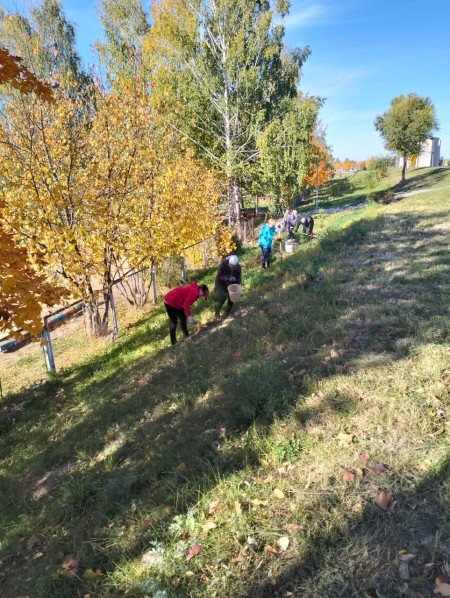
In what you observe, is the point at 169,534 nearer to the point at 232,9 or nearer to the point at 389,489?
the point at 389,489

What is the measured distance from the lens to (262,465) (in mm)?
3141

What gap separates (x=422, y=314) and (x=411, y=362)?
121cm

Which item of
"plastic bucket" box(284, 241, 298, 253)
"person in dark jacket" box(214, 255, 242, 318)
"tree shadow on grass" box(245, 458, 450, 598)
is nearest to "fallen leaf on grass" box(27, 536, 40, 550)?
"tree shadow on grass" box(245, 458, 450, 598)

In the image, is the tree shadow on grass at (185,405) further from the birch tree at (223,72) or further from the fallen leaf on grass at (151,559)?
the birch tree at (223,72)

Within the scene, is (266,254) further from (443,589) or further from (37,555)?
(443,589)

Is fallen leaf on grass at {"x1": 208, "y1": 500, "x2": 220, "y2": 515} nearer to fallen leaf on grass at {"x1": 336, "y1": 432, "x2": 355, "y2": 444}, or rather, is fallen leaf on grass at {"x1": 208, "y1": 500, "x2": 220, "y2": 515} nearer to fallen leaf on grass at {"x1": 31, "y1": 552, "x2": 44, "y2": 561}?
fallen leaf on grass at {"x1": 336, "y1": 432, "x2": 355, "y2": 444}

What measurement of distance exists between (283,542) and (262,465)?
74 centimetres

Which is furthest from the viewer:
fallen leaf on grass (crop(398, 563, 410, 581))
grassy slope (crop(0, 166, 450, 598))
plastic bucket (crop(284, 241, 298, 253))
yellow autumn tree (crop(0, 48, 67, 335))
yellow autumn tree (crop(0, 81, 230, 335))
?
plastic bucket (crop(284, 241, 298, 253))

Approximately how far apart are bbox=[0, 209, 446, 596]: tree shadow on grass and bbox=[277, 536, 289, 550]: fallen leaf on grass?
8.5 inches

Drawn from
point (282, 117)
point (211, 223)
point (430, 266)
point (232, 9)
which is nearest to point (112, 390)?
point (430, 266)

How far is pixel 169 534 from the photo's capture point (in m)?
2.77

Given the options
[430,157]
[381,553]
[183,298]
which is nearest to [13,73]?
[183,298]

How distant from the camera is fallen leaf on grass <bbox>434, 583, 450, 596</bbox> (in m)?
1.90

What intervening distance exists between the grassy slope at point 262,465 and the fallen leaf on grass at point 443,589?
0.17 feet
